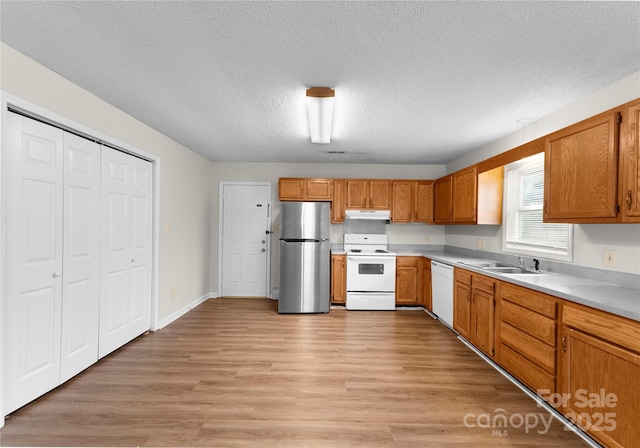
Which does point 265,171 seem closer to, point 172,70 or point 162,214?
point 162,214

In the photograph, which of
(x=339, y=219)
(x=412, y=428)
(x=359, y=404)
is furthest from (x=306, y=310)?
(x=412, y=428)

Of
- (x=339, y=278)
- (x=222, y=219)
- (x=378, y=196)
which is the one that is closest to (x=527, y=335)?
(x=339, y=278)

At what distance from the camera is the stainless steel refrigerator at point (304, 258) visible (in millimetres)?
4480

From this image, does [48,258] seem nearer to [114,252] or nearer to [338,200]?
[114,252]

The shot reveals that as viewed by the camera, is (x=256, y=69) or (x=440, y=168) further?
(x=440, y=168)

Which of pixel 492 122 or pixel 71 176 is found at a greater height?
pixel 492 122

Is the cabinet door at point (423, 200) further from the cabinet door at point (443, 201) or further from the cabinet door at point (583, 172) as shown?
the cabinet door at point (583, 172)

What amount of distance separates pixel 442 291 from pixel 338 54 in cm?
326

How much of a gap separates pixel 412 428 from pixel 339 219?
342 cm

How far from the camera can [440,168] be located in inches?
211

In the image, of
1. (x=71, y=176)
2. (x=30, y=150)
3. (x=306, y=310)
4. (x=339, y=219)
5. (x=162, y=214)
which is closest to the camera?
(x=30, y=150)

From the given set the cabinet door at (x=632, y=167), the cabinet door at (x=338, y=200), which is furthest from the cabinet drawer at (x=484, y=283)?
the cabinet door at (x=338, y=200)

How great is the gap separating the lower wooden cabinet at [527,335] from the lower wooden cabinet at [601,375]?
98mm

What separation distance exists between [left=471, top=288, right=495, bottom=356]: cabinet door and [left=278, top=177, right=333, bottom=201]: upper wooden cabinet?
274 centimetres
